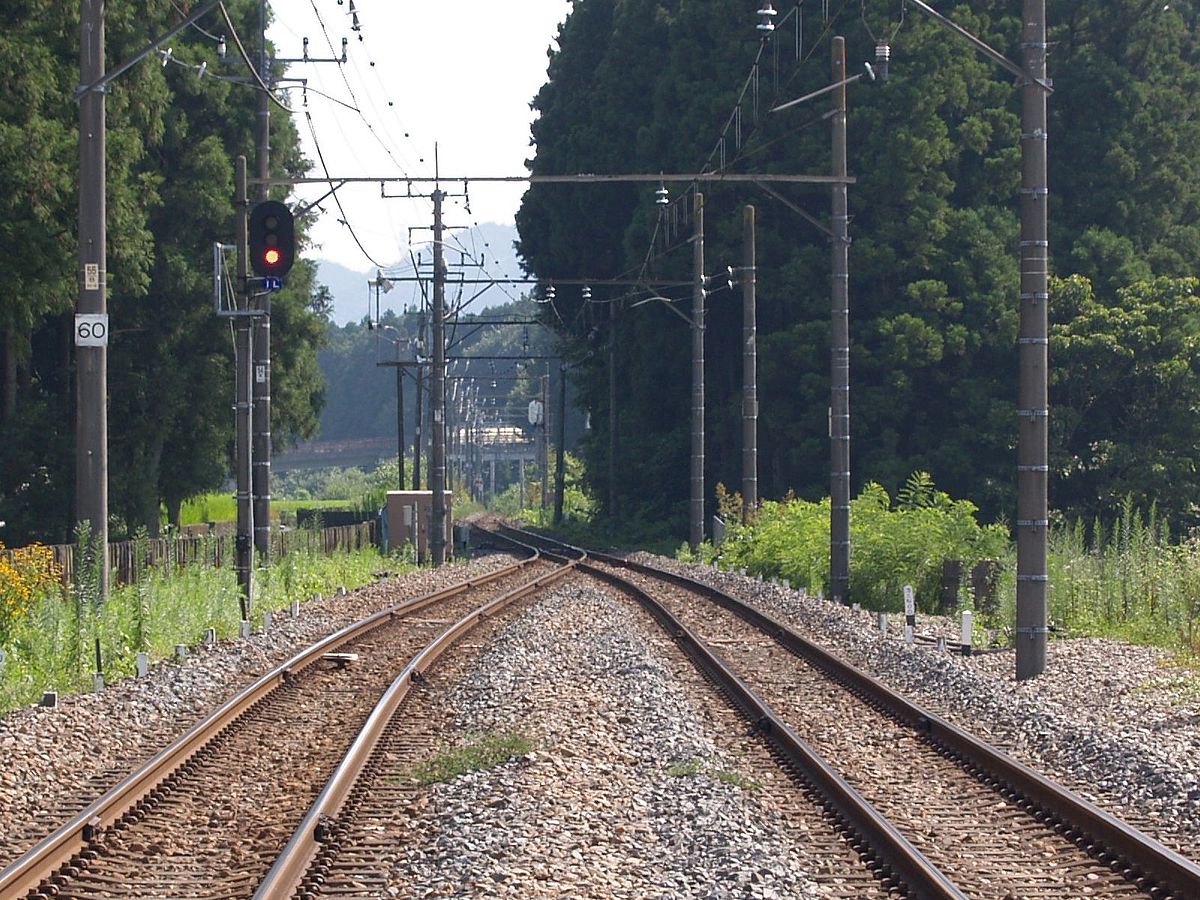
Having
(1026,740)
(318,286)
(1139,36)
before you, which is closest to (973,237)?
(1139,36)

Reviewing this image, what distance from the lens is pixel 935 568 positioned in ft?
90.6

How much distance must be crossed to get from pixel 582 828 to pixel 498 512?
103 m

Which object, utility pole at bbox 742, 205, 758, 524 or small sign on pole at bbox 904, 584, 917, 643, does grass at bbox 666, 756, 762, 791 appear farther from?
utility pole at bbox 742, 205, 758, 524

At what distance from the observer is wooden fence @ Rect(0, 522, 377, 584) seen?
24864mm

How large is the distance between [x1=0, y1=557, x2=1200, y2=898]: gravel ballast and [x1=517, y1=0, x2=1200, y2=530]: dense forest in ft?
81.3

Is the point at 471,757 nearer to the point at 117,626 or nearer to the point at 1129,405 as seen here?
the point at 117,626

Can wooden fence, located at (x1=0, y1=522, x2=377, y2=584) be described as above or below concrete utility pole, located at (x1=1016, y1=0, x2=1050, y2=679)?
below

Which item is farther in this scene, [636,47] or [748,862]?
[636,47]

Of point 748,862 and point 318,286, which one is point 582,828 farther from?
point 318,286

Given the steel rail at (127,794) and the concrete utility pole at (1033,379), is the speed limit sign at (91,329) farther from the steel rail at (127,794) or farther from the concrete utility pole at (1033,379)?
the concrete utility pole at (1033,379)

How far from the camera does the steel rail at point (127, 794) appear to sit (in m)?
8.69

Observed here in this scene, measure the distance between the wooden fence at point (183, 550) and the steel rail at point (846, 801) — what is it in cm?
847

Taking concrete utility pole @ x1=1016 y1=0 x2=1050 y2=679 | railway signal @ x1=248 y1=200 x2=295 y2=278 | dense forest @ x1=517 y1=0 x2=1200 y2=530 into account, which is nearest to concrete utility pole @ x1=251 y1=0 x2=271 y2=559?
railway signal @ x1=248 y1=200 x2=295 y2=278

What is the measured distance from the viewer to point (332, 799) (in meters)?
10.6
